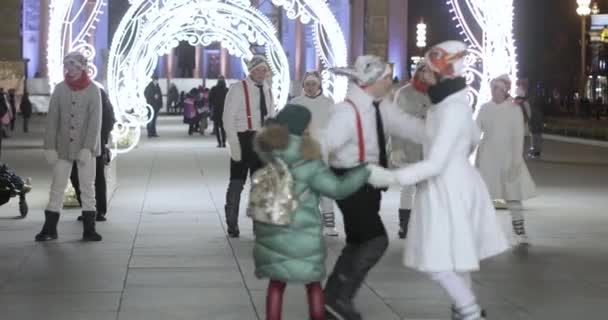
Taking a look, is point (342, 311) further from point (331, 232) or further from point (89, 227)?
point (331, 232)

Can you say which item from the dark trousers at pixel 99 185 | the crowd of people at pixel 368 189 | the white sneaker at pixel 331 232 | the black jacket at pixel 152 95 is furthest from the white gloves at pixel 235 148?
the black jacket at pixel 152 95

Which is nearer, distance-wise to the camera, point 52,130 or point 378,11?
point 52,130

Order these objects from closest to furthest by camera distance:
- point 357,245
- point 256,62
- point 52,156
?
point 357,245, point 52,156, point 256,62

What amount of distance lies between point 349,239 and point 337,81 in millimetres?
22116

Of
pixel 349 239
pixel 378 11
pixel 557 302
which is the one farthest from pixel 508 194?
pixel 378 11

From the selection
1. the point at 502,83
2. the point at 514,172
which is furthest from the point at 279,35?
the point at 514,172

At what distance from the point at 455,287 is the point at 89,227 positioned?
6259 millimetres

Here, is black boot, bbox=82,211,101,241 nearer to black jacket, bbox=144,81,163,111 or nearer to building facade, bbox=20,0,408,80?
building facade, bbox=20,0,408,80

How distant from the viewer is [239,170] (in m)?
14.8

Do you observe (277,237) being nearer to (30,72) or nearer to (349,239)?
(349,239)

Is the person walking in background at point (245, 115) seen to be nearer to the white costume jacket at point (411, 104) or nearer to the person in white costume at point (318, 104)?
the person in white costume at point (318, 104)

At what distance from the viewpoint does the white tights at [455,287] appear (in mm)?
8406

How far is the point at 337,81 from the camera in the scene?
3123 cm

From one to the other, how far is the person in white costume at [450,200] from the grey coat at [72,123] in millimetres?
5795
